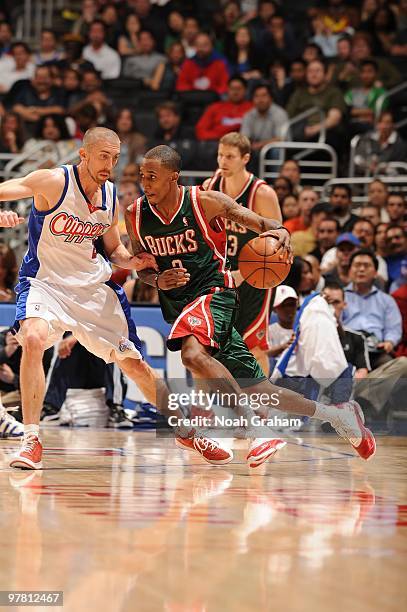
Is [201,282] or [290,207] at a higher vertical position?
[290,207]

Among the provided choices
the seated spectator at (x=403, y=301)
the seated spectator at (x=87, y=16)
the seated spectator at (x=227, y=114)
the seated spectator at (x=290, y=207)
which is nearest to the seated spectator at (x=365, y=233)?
the seated spectator at (x=403, y=301)

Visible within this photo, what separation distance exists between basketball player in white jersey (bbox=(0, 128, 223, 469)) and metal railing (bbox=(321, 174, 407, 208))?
18.2ft

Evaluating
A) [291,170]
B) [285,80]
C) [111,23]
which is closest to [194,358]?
[291,170]

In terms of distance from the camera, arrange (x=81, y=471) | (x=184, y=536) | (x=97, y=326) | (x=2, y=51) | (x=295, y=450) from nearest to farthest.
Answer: (x=184, y=536), (x=81, y=471), (x=97, y=326), (x=295, y=450), (x=2, y=51)

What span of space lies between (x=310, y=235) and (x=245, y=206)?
146 inches

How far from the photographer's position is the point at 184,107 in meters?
13.5

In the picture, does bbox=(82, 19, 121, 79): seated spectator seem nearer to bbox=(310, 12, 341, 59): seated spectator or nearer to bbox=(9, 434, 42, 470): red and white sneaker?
bbox=(310, 12, 341, 59): seated spectator

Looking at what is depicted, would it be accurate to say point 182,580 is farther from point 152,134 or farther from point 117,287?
point 152,134

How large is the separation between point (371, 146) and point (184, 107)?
111 inches

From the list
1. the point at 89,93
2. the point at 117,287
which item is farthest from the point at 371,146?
the point at 117,287

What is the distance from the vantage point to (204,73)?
13852 mm

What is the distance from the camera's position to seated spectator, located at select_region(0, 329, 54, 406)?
8211mm

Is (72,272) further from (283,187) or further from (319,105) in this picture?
(319,105)

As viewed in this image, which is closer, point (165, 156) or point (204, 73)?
point (165, 156)
